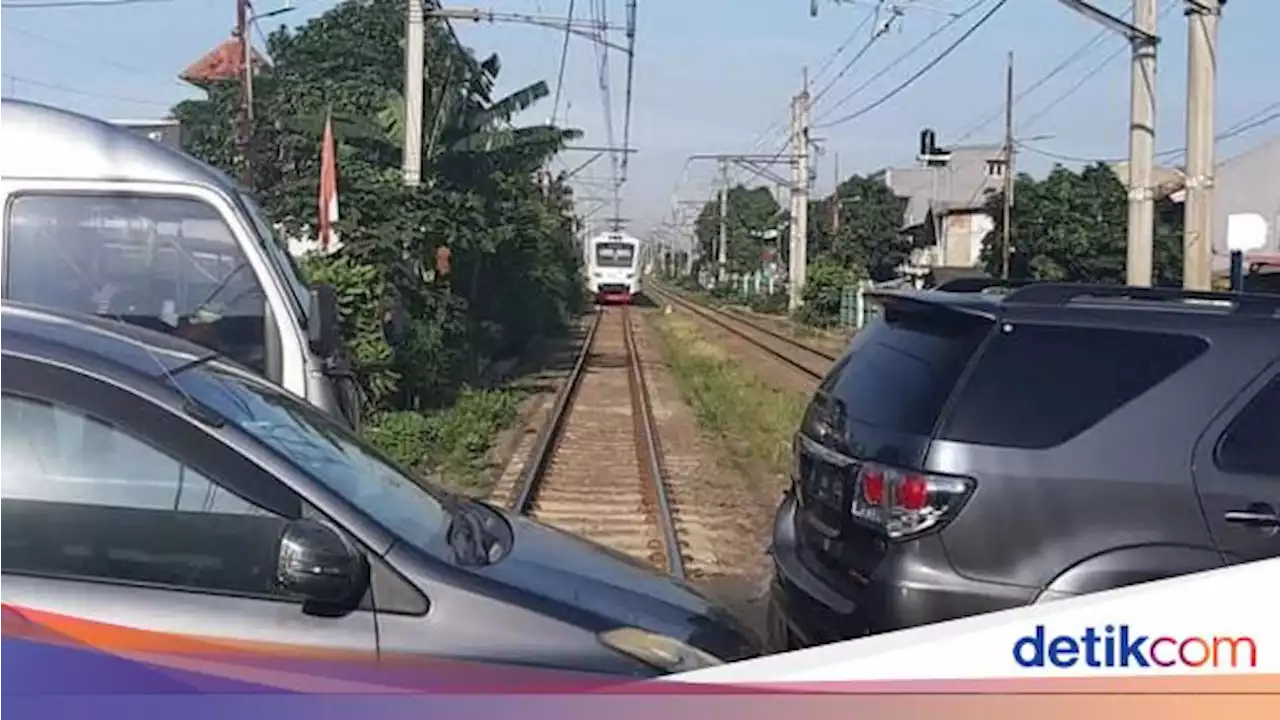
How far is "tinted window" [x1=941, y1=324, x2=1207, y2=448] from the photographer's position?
16.4 feet

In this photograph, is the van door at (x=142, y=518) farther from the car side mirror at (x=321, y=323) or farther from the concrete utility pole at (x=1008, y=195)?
the concrete utility pole at (x=1008, y=195)

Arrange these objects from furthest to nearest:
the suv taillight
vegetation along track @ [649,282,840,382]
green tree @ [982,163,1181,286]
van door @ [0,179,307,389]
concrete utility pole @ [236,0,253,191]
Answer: green tree @ [982,163,1181,286] → vegetation along track @ [649,282,840,382] → concrete utility pole @ [236,0,253,191] → van door @ [0,179,307,389] → the suv taillight

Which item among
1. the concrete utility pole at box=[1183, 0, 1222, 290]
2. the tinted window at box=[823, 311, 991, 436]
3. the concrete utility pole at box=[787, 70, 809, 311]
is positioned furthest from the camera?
the concrete utility pole at box=[787, 70, 809, 311]

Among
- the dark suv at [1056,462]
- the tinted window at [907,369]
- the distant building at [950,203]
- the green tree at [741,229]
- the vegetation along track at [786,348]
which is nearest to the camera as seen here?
the dark suv at [1056,462]

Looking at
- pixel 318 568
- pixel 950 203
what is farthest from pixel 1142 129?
pixel 950 203

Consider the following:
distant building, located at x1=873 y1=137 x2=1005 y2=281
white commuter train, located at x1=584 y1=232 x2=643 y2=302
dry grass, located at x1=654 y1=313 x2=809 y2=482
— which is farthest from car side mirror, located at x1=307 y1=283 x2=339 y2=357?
white commuter train, located at x1=584 y1=232 x2=643 y2=302

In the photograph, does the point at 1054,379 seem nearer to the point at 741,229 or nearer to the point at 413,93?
the point at 413,93

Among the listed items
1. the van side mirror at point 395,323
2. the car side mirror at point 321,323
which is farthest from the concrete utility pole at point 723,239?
the car side mirror at point 321,323

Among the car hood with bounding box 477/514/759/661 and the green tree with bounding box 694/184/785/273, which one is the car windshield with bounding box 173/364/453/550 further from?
the green tree with bounding box 694/184/785/273

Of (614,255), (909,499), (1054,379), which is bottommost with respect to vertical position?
(909,499)

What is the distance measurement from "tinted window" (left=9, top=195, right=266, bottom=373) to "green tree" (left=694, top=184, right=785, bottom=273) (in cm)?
8574

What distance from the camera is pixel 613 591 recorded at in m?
4.21

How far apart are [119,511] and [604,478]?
1197 centimetres

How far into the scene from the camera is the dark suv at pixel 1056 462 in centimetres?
486
